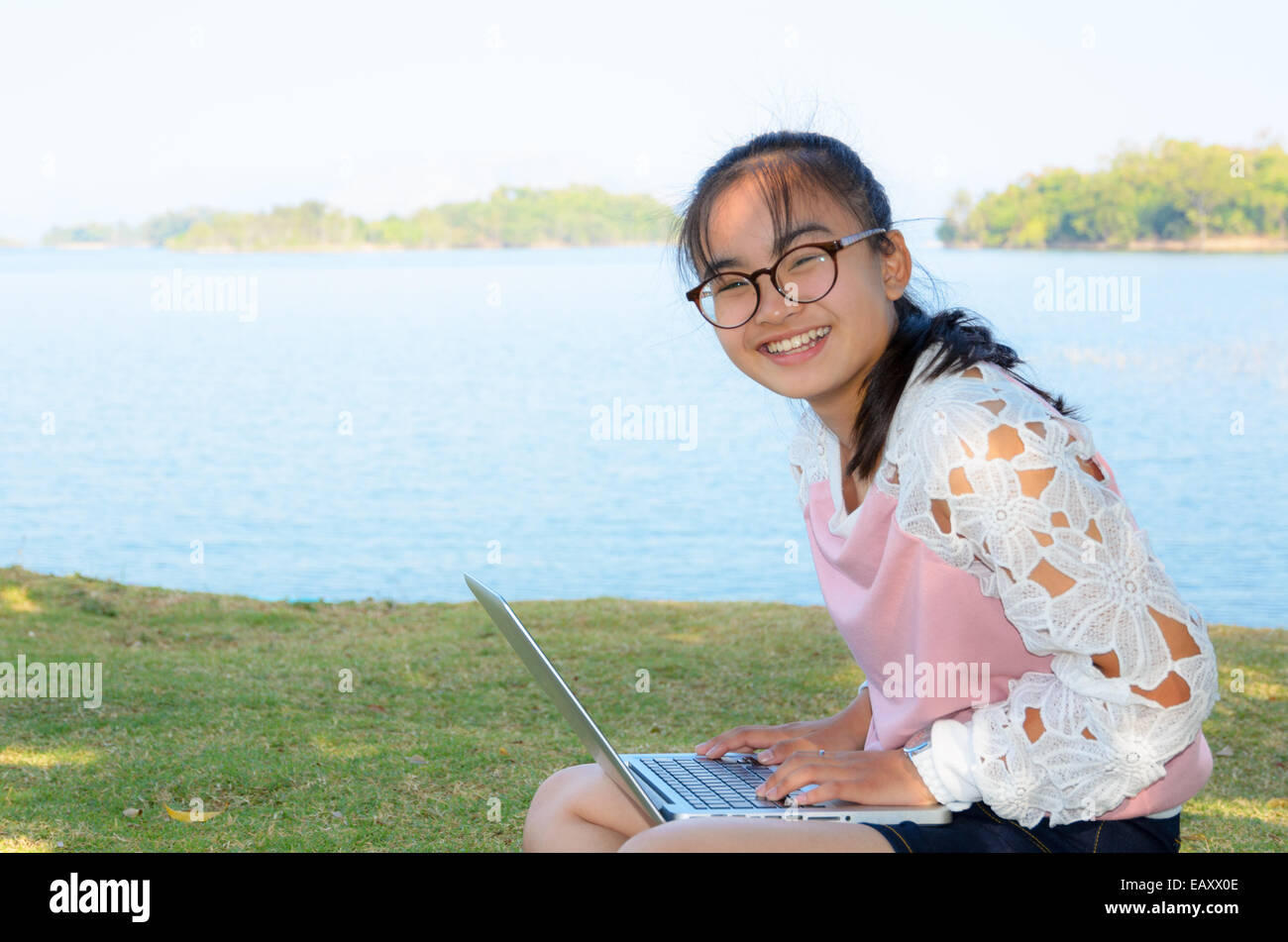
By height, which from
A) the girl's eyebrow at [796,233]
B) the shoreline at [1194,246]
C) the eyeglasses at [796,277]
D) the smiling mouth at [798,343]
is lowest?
the smiling mouth at [798,343]

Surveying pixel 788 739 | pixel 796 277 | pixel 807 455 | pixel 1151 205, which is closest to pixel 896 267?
pixel 796 277

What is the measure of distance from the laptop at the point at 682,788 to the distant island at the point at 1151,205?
34.7 meters

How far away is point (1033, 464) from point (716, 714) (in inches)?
133

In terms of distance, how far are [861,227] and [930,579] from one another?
0.57 metres

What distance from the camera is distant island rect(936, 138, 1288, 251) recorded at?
36188 millimetres

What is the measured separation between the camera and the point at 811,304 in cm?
202

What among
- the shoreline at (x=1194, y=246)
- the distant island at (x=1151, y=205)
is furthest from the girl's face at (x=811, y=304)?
the shoreline at (x=1194, y=246)

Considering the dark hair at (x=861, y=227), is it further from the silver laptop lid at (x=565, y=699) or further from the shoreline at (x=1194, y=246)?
the shoreline at (x=1194, y=246)

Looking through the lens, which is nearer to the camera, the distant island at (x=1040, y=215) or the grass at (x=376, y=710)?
the grass at (x=376, y=710)

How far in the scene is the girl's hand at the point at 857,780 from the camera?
1.85 meters

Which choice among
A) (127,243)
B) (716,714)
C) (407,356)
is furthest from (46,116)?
(716,714)

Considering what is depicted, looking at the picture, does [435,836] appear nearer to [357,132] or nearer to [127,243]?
[357,132]

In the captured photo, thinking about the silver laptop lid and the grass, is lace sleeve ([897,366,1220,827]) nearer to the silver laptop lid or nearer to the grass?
the silver laptop lid
